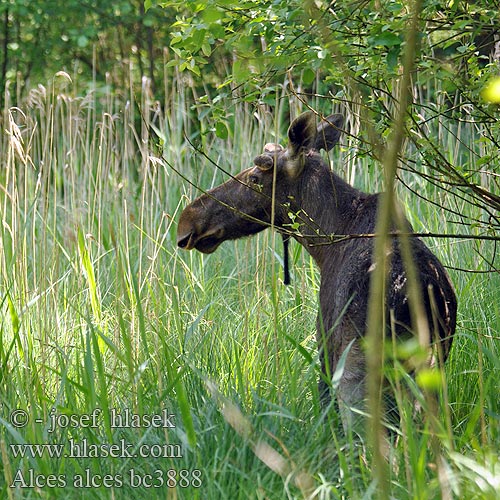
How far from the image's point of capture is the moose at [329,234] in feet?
10.4

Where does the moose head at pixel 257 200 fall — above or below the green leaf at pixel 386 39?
below

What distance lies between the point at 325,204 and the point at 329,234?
20cm

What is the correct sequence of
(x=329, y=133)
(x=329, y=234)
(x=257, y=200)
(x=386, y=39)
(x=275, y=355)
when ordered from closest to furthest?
(x=386, y=39) → (x=275, y=355) → (x=329, y=234) → (x=257, y=200) → (x=329, y=133)

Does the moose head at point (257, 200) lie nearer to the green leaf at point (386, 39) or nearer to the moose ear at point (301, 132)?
the moose ear at point (301, 132)

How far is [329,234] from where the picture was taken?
3.77m

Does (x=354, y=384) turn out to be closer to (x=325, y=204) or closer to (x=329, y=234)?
(x=329, y=234)

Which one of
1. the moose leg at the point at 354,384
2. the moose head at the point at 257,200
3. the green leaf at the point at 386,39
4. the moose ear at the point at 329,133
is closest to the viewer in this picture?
the green leaf at the point at 386,39

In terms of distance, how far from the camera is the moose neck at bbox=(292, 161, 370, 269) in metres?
3.84

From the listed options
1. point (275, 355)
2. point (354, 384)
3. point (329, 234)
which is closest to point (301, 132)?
point (329, 234)

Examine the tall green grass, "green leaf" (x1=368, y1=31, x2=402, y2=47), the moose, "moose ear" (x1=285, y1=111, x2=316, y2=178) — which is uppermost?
"green leaf" (x1=368, y1=31, x2=402, y2=47)

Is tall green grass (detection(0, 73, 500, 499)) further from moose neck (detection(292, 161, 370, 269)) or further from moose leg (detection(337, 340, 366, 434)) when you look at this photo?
moose neck (detection(292, 161, 370, 269))

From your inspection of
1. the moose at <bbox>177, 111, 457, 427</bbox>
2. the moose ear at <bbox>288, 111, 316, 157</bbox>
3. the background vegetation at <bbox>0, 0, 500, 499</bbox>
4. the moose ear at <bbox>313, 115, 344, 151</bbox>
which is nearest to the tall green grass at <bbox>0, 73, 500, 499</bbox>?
the background vegetation at <bbox>0, 0, 500, 499</bbox>

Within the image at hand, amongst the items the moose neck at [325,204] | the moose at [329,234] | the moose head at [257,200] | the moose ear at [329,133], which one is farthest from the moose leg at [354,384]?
the moose ear at [329,133]

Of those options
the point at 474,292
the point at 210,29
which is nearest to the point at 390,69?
the point at 210,29
